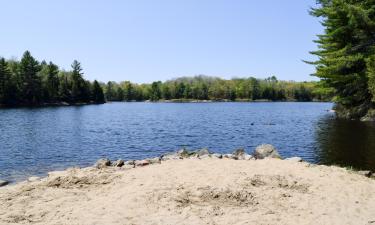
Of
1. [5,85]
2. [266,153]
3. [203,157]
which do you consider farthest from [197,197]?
[5,85]

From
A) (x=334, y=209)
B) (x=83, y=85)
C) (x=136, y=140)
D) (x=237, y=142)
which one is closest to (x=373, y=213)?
(x=334, y=209)

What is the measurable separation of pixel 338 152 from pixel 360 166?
17.7ft

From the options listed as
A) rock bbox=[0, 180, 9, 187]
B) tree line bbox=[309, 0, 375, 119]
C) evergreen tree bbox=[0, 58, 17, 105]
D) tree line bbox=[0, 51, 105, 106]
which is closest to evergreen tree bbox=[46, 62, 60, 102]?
tree line bbox=[0, 51, 105, 106]

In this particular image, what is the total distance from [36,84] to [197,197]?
399 ft

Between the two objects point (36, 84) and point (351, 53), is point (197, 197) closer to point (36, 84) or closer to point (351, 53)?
point (351, 53)

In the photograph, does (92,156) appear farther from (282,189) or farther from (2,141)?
(282,189)

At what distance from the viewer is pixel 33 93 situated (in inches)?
4889

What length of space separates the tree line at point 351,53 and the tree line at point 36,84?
316ft

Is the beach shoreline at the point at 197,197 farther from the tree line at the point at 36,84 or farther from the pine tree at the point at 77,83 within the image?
the pine tree at the point at 77,83

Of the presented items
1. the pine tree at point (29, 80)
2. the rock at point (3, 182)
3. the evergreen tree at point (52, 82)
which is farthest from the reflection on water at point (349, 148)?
the evergreen tree at point (52, 82)

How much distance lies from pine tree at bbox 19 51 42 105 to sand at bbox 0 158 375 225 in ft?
373

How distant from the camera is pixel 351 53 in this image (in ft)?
168

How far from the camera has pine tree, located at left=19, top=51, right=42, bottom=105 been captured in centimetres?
12106

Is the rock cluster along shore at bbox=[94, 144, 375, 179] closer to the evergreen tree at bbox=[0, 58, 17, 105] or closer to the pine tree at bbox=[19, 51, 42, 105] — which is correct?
the evergreen tree at bbox=[0, 58, 17, 105]
